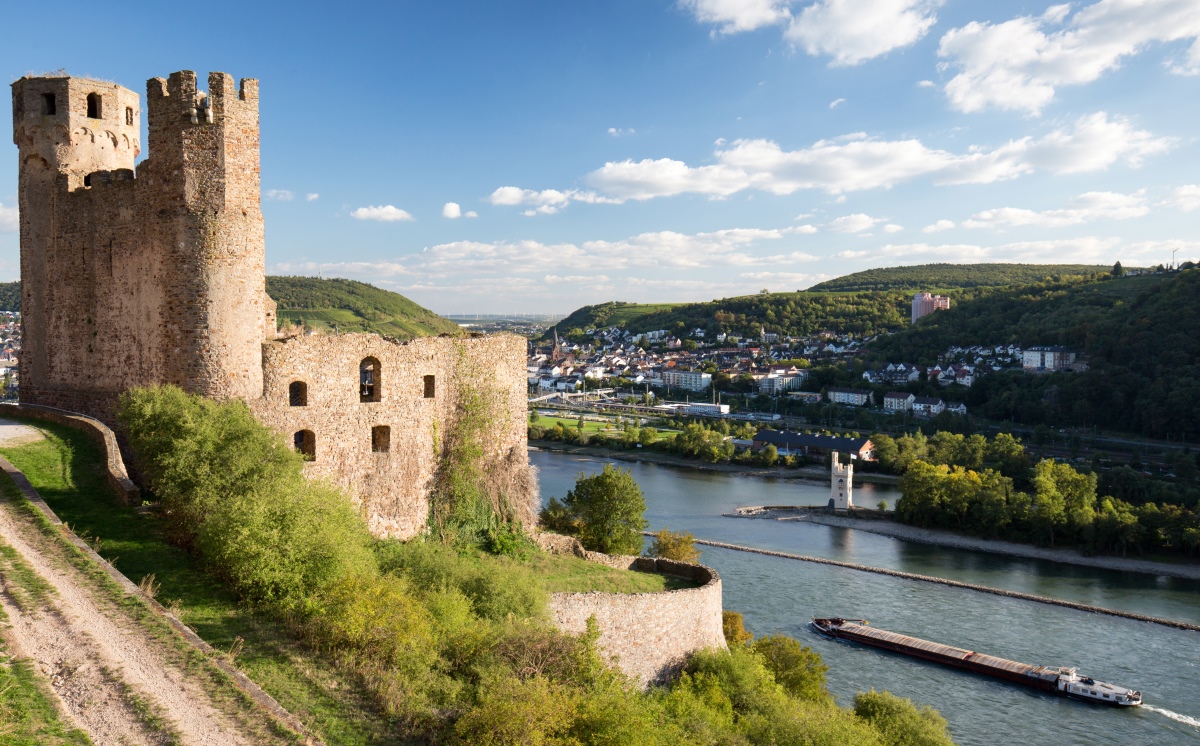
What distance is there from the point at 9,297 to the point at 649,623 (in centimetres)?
9578

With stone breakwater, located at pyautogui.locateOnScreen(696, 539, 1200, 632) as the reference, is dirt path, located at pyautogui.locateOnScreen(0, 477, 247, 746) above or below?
above

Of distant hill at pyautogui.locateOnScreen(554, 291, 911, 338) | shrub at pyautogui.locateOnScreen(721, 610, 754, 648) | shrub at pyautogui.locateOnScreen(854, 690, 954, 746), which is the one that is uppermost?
distant hill at pyautogui.locateOnScreen(554, 291, 911, 338)

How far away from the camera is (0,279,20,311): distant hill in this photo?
3174 inches

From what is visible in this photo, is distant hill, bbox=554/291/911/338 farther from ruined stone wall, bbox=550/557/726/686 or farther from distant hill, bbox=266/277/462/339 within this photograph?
ruined stone wall, bbox=550/557/726/686

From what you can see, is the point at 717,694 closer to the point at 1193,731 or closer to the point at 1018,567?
the point at 1193,731

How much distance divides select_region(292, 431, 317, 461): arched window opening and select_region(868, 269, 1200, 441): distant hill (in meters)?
67.6

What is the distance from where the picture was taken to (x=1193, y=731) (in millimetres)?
24891

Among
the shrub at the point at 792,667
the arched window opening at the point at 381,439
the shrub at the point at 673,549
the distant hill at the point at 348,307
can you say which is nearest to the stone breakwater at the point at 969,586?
the shrub at the point at 673,549

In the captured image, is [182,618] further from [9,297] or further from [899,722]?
[9,297]

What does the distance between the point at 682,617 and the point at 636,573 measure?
250 centimetres

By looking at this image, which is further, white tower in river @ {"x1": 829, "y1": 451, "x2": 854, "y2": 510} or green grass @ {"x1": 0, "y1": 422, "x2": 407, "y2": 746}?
white tower in river @ {"x1": 829, "y1": 451, "x2": 854, "y2": 510}

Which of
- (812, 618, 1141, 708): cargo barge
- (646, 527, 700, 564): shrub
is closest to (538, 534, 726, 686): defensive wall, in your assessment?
(646, 527, 700, 564): shrub

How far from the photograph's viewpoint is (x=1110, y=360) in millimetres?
72875

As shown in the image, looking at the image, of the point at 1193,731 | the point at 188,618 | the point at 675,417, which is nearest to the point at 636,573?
the point at 188,618
